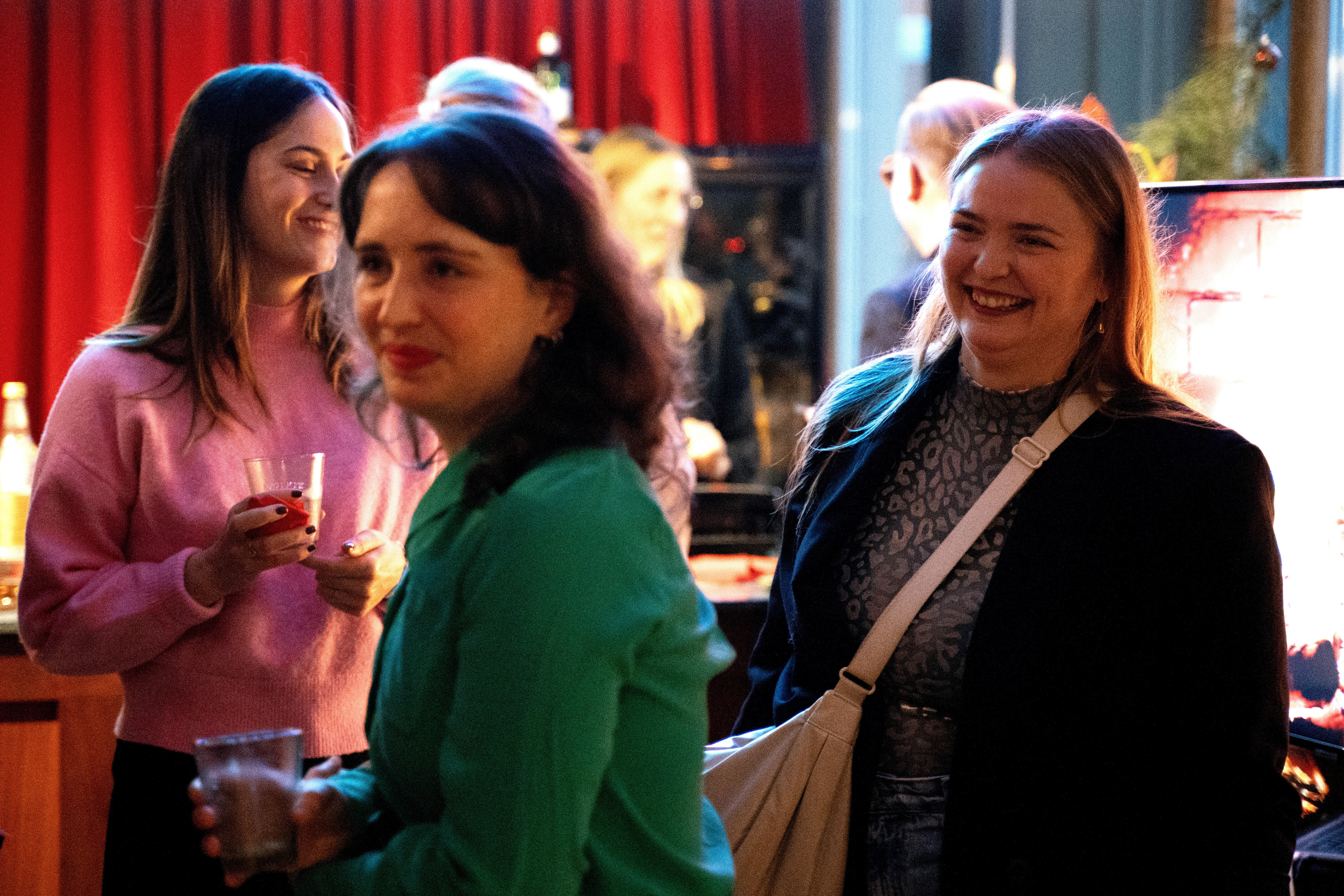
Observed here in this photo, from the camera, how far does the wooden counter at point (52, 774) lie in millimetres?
2365

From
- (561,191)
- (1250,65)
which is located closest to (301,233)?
(561,191)

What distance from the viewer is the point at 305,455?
1558 millimetres

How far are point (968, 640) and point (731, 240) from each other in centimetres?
282

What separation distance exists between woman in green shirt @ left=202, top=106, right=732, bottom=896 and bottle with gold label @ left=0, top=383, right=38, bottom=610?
6.43 ft

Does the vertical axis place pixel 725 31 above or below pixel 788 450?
above

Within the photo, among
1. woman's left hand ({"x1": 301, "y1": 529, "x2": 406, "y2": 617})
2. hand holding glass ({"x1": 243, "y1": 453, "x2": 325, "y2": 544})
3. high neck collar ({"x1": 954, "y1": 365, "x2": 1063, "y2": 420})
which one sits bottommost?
woman's left hand ({"x1": 301, "y1": 529, "x2": 406, "y2": 617})

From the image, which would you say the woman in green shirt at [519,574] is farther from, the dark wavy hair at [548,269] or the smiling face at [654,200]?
the smiling face at [654,200]

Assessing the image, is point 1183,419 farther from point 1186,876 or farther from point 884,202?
point 884,202

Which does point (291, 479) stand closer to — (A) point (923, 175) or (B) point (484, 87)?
(B) point (484, 87)

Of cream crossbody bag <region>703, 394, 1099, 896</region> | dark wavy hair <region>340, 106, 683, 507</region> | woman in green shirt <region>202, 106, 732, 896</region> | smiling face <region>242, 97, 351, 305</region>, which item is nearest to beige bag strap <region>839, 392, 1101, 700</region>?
cream crossbody bag <region>703, 394, 1099, 896</region>

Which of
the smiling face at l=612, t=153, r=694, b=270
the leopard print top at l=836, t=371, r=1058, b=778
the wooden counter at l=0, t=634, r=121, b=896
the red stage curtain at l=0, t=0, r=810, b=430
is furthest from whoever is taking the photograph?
the red stage curtain at l=0, t=0, r=810, b=430

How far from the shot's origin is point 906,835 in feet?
5.06

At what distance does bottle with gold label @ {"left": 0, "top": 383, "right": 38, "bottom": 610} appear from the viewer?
8.66 ft

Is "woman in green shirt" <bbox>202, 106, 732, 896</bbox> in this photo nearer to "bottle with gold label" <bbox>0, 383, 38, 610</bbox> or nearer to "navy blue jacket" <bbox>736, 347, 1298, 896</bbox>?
"navy blue jacket" <bbox>736, 347, 1298, 896</bbox>
